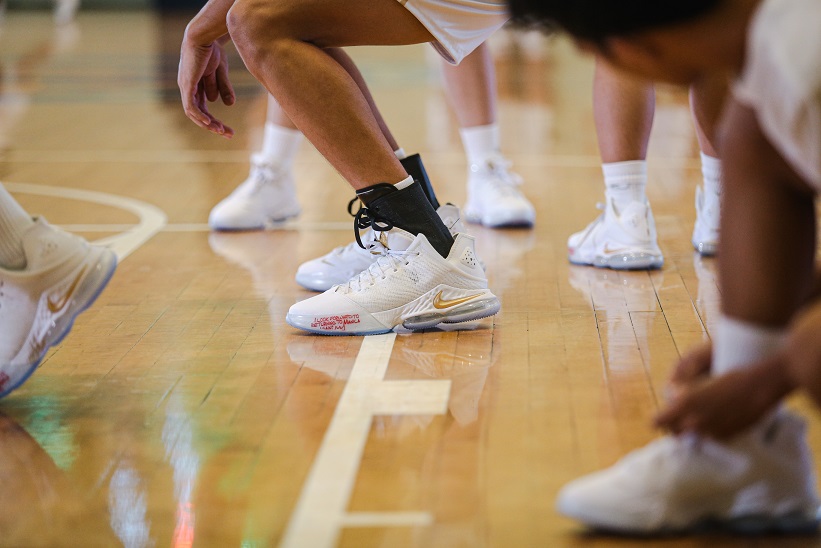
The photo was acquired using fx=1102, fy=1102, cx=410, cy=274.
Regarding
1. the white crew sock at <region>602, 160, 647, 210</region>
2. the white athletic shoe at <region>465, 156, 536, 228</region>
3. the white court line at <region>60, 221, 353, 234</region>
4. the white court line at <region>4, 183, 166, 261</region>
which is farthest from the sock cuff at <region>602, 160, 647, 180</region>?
the white court line at <region>4, 183, 166, 261</region>

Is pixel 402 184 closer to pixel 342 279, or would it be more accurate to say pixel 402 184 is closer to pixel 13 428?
pixel 342 279

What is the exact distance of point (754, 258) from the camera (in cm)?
98

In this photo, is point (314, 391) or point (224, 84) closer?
point (314, 391)

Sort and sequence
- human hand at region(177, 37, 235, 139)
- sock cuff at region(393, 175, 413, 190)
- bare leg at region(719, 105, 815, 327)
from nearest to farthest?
bare leg at region(719, 105, 815, 327)
sock cuff at region(393, 175, 413, 190)
human hand at region(177, 37, 235, 139)

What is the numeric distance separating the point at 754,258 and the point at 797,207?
58 mm

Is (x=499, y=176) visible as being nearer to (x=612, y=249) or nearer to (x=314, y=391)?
(x=612, y=249)

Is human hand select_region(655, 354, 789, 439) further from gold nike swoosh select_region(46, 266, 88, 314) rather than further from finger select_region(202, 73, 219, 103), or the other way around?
finger select_region(202, 73, 219, 103)

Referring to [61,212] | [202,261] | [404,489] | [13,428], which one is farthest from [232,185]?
[404,489]

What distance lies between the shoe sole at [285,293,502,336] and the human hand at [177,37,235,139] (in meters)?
0.38

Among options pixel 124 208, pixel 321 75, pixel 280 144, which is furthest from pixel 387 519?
pixel 124 208

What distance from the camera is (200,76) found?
6.22 feet

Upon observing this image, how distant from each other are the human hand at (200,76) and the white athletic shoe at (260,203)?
66cm

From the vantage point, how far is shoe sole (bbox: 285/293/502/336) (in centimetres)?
178

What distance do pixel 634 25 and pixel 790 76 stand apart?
0.14 meters
